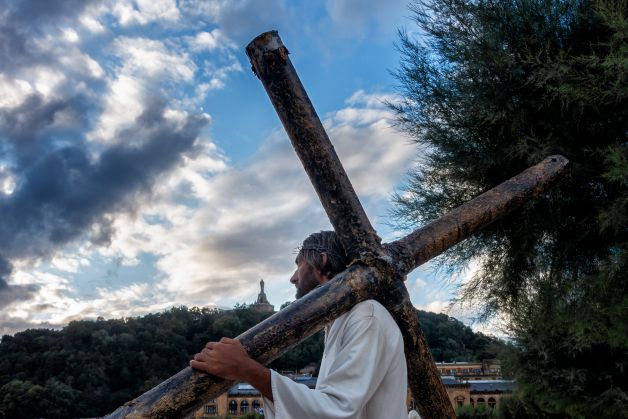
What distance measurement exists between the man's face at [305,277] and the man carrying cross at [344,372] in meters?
0.27

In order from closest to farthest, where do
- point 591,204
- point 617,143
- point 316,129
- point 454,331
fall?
1. point 316,129
2. point 617,143
3. point 591,204
4. point 454,331

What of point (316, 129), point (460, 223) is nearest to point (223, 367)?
point (316, 129)

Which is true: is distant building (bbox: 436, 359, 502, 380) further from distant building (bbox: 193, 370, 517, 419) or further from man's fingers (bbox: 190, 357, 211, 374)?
man's fingers (bbox: 190, 357, 211, 374)

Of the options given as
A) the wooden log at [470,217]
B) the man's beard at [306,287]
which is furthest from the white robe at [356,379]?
the wooden log at [470,217]

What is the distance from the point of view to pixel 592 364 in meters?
14.7

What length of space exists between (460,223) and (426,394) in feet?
3.96

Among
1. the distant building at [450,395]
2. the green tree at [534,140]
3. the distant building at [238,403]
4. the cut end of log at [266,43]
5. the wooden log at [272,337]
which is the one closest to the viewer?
the wooden log at [272,337]

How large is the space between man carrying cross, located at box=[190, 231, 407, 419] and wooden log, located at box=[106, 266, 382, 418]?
8 centimetres

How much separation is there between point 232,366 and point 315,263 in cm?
97

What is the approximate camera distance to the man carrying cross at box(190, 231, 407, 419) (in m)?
2.79

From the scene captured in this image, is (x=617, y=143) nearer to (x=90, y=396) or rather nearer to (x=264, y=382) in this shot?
(x=264, y=382)

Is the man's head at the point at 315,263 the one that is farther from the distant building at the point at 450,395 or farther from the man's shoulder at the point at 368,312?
the distant building at the point at 450,395

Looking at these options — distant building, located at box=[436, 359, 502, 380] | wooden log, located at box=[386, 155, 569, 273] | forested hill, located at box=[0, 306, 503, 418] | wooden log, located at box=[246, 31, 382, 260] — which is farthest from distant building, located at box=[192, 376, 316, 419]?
wooden log, located at box=[246, 31, 382, 260]

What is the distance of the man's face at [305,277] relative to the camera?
356 centimetres
